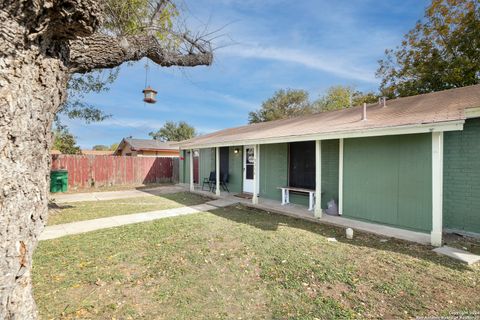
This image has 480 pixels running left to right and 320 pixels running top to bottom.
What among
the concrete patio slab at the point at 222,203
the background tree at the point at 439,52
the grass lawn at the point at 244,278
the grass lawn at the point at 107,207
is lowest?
the grass lawn at the point at 244,278

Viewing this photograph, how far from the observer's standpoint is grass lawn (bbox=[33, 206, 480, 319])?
2698mm

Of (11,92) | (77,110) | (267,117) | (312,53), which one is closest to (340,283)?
(11,92)

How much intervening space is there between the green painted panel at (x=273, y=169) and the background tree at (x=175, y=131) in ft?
129

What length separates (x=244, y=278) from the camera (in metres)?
3.38

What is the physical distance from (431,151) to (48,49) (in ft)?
19.5

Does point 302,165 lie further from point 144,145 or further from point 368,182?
point 144,145

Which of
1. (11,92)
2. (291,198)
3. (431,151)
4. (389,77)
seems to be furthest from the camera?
(389,77)

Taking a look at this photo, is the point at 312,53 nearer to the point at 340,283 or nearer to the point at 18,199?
the point at 340,283

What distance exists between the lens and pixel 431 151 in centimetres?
475

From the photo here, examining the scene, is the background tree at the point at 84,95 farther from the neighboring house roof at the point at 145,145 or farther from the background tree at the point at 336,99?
the background tree at the point at 336,99

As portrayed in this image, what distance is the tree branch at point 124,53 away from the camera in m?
2.30

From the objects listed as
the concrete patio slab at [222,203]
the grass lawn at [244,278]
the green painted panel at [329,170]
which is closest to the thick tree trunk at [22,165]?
the grass lawn at [244,278]

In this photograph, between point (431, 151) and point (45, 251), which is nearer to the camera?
point (45, 251)

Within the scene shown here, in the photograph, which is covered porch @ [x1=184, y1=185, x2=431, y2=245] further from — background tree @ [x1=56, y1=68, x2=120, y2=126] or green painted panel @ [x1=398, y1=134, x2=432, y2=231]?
background tree @ [x1=56, y1=68, x2=120, y2=126]
